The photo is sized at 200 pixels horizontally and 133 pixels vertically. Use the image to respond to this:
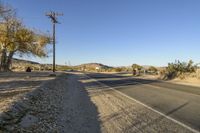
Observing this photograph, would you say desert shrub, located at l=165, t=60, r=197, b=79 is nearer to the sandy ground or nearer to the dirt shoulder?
the sandy ground

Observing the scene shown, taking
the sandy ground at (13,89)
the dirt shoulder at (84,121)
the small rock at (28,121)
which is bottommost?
the dirt shoulder at (84,121)

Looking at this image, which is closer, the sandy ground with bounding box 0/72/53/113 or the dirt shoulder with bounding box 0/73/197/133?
the dirt shoulder with bounding box 0/73/197/133

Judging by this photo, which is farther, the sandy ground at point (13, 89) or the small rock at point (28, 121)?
the sandy ground at point (13, 89)

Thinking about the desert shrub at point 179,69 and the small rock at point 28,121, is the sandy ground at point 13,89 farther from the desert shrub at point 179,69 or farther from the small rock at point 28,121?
the desert shrub at point 179,69

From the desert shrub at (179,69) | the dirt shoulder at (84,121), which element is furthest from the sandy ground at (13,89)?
the desert shrub at (179,69)

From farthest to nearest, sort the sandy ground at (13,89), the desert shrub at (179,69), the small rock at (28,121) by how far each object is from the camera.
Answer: the desert shrub at (179,69) < the sandy ground at (13,89) < the small rock at (28,121)

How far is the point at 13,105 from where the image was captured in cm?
898

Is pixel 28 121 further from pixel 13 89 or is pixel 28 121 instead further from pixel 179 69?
pixel 179 69

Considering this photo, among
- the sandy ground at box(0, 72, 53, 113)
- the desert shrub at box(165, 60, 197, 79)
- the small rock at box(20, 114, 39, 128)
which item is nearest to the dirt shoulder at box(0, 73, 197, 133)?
the small rock at box(20, 114, 39, 128)

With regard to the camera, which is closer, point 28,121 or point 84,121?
point 28,121

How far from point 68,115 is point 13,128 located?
3.43m

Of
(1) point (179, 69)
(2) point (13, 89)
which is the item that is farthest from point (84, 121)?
(1) point (179, 69)

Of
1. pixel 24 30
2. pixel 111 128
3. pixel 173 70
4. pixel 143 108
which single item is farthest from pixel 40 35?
pixel 111 128

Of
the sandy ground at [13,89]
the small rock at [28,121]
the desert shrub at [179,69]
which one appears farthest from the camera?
the desert shrub at [179,69]
